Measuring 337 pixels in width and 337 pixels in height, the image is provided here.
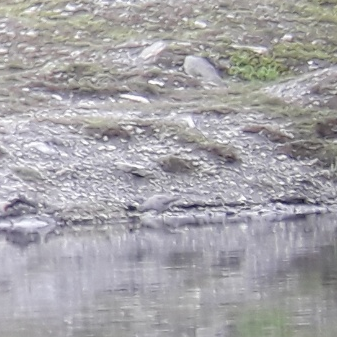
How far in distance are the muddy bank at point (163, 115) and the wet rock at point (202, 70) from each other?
Result: 0.15m

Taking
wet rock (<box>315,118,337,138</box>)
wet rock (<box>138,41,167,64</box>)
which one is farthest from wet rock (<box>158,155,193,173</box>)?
wet rock (<box>138,41,167,64</box>)

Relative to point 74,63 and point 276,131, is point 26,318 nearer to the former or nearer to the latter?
point 276,131

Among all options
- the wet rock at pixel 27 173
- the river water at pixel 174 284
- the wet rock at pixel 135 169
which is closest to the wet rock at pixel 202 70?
the wet rock at pixel 135 169

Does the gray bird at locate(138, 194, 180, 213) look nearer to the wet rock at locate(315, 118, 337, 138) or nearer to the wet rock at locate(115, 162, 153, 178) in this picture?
the wet rock at locate(115, 162, 153, 178)

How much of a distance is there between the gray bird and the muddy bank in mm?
38

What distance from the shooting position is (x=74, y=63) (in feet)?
87.6

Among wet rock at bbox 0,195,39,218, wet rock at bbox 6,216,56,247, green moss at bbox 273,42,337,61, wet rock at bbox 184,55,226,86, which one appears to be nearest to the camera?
wet rock at bbox 6,216,56,247

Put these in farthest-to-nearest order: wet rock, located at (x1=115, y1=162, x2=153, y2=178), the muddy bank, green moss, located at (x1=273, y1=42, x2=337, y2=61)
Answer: green moss, located at (x1=273, y1=42, x2=337, y2=61)
wet rock, located at (x1=115, y1=162, x2=153, y2=178)
the muddy bank

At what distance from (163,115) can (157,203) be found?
3767 millimetres

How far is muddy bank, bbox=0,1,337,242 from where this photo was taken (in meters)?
21.0

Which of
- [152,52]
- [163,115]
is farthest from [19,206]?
[152,52]

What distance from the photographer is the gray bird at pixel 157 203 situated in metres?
20.7

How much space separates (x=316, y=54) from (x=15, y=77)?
6599 millimetres

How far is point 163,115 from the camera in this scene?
24188 mm
